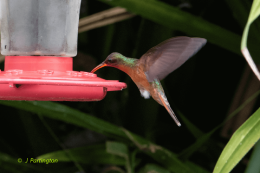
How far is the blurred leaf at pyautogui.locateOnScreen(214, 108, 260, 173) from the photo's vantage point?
64 centimetres

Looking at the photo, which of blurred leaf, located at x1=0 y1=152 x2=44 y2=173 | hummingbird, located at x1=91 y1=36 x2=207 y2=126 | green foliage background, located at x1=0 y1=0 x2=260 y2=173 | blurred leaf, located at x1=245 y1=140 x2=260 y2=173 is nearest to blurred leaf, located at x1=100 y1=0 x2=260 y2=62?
green foliage background, located at x1=0 y1=0 x2=260 y2=173

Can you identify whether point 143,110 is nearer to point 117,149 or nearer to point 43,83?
point 117,149

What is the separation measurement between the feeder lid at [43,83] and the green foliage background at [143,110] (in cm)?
35

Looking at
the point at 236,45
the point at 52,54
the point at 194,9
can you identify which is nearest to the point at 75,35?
the point at 52,54

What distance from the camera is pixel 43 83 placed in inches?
25.0

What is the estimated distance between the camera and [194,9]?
163 cm

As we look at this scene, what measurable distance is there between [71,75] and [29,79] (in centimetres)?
13

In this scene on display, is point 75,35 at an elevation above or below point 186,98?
above

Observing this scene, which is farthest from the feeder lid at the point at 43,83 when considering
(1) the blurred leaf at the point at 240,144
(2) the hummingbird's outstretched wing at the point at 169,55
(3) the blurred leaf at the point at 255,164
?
(3) the blurred leaf at the point at 255,164

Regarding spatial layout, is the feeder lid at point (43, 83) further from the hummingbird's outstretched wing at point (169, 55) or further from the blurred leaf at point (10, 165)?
the blurred leaf at point (10, 165)

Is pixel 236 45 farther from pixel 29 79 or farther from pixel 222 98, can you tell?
pixel 29 79

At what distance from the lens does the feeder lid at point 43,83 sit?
0.64 meters

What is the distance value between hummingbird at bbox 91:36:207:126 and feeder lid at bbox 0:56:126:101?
7.2 inches

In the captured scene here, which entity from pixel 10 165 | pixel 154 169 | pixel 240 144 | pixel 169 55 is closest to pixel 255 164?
pixel 240 144
